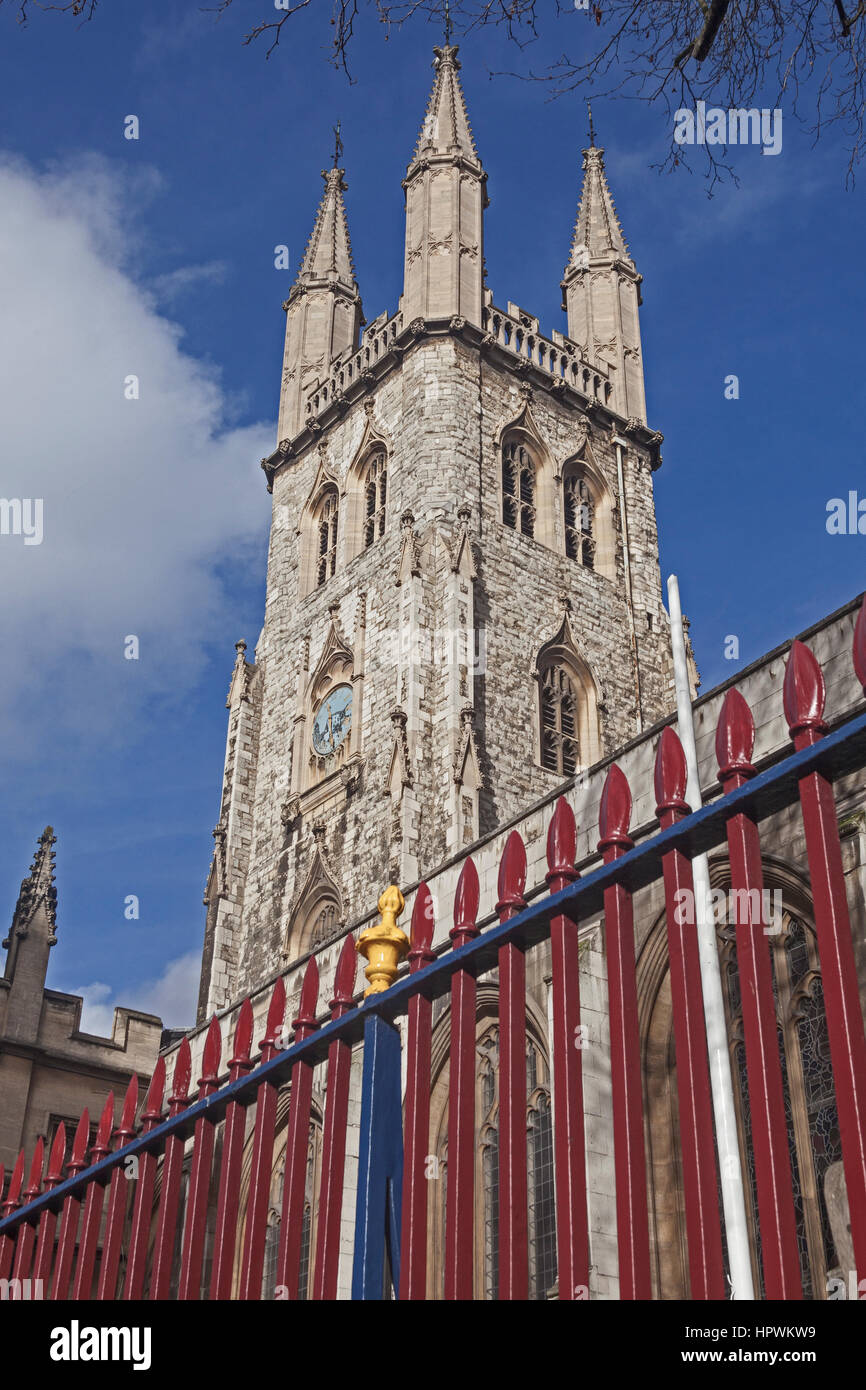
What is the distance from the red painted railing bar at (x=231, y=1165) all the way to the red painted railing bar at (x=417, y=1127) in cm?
68

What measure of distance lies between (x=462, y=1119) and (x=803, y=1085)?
24.1 ft

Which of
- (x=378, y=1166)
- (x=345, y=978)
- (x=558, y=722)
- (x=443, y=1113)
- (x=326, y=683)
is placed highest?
(x=326, y=683)

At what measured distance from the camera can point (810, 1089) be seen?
404 inches

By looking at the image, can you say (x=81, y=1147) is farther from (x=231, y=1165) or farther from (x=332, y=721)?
(x=332, y=721)

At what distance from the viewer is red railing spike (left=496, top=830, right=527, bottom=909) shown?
3809 mm

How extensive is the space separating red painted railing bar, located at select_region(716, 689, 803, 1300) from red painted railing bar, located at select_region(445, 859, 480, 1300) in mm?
737

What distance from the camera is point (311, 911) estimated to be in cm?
2741

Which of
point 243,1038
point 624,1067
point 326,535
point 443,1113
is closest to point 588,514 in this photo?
point 326,535

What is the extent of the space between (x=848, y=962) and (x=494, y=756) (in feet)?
77.2

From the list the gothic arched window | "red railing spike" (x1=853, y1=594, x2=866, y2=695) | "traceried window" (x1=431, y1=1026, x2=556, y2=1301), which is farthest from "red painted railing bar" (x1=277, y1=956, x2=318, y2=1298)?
the gothic arched window

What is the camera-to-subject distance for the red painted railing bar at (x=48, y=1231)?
536 cm

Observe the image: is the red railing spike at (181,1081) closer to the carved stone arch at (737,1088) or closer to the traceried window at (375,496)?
the carved stone arch at (737,1088)
